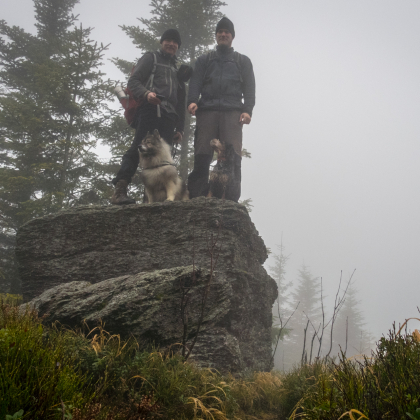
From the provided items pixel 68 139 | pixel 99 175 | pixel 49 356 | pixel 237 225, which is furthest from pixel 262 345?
pixel 68 139

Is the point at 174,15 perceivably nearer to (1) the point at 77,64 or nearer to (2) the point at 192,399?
(1) the point at 77,64

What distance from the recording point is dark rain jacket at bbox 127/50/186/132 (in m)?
5.64

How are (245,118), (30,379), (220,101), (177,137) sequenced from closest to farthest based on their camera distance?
(30,379) < (245,118) < (220,101) < (177,137)

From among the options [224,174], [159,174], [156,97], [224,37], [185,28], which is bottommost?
[224,174]

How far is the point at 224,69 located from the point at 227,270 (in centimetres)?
394

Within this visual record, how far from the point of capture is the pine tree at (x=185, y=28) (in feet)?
44.5

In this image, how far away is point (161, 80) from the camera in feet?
19.2

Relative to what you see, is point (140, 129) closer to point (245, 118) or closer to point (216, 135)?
point (216, 135)

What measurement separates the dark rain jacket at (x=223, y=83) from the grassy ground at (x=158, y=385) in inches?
175

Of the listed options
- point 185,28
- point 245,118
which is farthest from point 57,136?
point 245,118

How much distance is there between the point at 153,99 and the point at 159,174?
1.38 metres

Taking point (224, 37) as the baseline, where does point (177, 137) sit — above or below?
below

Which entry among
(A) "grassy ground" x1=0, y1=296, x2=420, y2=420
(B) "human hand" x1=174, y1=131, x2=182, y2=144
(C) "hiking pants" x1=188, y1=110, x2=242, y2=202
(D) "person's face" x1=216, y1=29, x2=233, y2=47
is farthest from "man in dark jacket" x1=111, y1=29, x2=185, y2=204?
(A) "grassy ground" x1=0, y1=296, x2=420, y2=420

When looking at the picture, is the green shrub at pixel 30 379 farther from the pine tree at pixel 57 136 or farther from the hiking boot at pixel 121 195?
the pine tree at pixel 57 136
